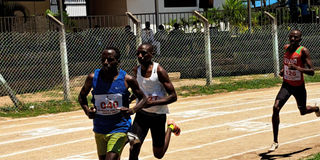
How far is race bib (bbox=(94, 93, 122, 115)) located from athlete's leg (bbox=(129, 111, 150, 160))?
68 centimetres

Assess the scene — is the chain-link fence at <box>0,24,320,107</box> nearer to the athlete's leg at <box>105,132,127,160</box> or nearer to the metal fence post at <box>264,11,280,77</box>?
the metal fence post at <box>264,11,280,77</box>

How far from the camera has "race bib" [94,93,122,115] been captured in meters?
6.34

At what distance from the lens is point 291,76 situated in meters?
9.50

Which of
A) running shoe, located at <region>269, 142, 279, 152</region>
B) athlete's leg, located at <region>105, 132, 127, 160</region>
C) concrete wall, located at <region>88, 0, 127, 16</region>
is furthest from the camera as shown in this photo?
concrete wall, located at <region>88, 0, 127, 16</region>

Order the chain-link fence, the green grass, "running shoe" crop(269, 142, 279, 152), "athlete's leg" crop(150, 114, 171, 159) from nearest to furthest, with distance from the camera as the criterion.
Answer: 1. "athlete's leg" crop(150, 114, 171, 159)
2. "running shoe" crop(269, 142, 279, 152)
3. the green grass
4. the chain-link fence

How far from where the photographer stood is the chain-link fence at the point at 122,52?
1764 cm

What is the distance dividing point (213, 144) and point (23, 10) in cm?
1745

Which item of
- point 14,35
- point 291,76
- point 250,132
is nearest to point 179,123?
point 250,132

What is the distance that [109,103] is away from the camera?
20.8 ft

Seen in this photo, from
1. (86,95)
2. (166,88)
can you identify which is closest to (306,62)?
(166,88)

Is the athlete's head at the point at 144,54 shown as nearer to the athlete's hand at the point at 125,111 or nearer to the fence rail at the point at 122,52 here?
the athlete's hand at the point at 125,111

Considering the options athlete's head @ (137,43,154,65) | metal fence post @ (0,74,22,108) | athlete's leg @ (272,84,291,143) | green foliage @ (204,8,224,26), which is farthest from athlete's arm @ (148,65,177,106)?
green foliage @ (204,8,224,26)

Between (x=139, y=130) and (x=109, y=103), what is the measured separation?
87 centimetres

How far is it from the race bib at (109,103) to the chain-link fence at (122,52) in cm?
1028
